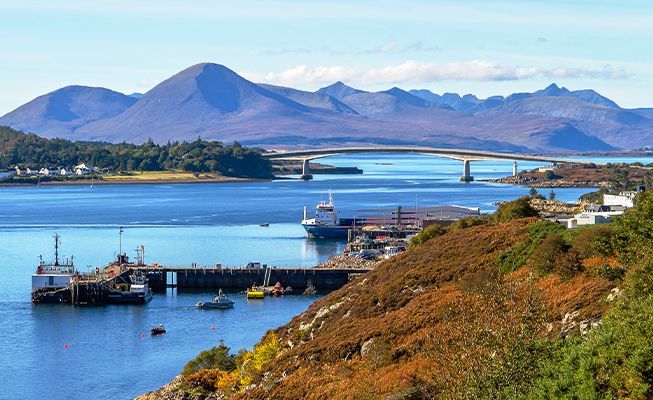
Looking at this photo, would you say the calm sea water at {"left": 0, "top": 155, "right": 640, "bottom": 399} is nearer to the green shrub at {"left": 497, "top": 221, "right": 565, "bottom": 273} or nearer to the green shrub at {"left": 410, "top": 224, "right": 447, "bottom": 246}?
the green shrub at {"left": 410, "top": 224, "right": 447, "bottom": 246}

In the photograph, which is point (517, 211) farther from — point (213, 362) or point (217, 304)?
point (217, 304)

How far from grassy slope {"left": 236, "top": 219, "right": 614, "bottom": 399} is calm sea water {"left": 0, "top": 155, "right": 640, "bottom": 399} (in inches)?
262

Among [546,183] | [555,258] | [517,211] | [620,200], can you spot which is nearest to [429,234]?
[517,211]

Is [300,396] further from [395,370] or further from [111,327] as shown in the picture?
[111,327]

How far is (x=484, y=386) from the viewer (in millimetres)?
13312

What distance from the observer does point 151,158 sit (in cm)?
15538

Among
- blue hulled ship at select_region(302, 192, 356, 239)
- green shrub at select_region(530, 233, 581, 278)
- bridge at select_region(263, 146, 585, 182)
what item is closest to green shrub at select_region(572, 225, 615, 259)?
green shrub at select_region(530, 233, 581, 278)

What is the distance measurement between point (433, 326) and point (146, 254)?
136 feet

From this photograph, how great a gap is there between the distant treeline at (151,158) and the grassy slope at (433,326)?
12462 centimetres

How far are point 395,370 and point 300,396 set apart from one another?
198cm

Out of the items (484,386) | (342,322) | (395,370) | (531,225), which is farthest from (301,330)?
(484,386)

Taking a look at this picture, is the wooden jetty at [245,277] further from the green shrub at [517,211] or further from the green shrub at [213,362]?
the green shrub at [213,362]

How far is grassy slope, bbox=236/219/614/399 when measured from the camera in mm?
13883

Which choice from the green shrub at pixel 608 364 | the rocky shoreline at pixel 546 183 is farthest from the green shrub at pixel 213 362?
the rocky shoreline at pixel 546 183
